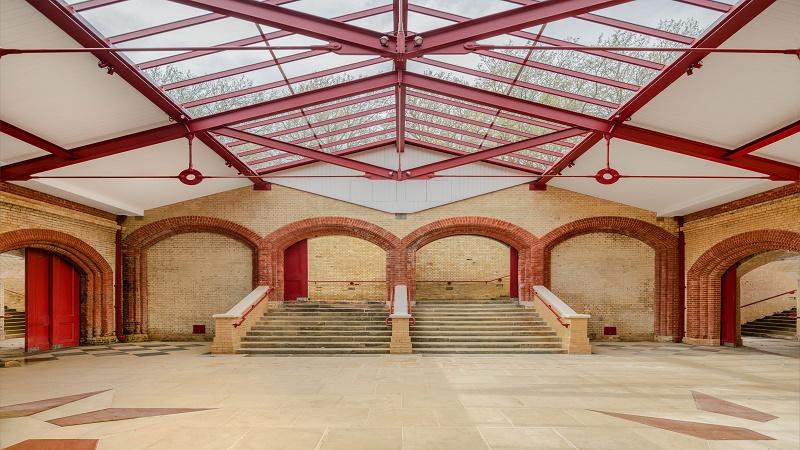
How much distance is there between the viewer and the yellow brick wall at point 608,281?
1534cm

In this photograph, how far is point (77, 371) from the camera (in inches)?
381

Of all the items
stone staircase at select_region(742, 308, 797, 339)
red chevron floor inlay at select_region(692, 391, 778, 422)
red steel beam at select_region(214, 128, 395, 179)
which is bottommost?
stone staircase at select_region(742, 308, 797, 339)

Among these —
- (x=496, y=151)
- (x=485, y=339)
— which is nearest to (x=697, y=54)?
(x=496, y=151)

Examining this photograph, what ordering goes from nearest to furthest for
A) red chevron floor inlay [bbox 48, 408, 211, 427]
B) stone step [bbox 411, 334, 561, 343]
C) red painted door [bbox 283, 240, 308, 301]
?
red chevron floor inlay [bbox 48, 408, 211, 427], stone step [bbox 411, 334, 561, 343], red painted door [bbox 283, 240, 308, 301]

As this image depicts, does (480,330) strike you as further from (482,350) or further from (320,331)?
(320,331)

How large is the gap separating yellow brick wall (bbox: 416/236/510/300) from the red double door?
441 inches

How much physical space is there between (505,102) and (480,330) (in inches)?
242

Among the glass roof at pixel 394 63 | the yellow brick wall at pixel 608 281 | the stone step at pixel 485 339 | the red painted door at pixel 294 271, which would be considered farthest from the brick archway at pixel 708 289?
the red painted door at pixel 294 271

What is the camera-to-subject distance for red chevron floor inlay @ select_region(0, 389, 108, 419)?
21.4ft

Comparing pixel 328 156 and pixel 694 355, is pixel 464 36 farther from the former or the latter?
pixel 694 355

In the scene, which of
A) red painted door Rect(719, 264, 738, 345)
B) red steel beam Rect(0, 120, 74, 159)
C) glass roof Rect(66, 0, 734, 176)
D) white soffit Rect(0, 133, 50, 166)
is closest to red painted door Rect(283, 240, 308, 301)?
glass roof Rect(66, 0, 734, 176)

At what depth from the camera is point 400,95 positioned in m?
10.6

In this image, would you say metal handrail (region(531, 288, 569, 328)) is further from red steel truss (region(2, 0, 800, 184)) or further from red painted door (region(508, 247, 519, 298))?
red steel truss (region(2, 0, 800, 184))

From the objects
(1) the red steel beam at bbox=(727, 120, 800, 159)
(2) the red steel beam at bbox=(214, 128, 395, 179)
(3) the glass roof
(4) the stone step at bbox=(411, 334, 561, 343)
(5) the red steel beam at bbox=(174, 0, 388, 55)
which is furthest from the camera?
(4) the stone step at bbox=(411, 334, 561, 343)
